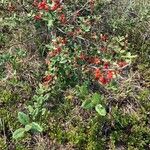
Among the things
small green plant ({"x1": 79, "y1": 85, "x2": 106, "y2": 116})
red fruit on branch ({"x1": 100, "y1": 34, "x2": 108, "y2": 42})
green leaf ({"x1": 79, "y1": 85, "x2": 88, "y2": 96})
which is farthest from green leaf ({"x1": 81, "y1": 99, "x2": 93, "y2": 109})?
red fruit on branch ({"x1": 100, "y1": 34, "x2": 108, "y2": 42})

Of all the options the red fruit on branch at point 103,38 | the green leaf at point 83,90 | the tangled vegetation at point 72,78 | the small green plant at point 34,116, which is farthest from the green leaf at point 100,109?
the red fruit on branch at point 103,38

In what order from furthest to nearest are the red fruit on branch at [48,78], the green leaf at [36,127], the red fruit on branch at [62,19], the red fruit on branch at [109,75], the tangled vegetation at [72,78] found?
the red fruit on branch at [62,19] → the red fruit on branch at [48,78] → the tangled vegetation at [72,78] → the red fruit on branch at [109,75] → the green leaf at [36,127]

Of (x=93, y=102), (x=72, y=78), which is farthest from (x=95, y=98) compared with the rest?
(x=72, y=78)

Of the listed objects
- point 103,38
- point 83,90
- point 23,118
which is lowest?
point 23,118

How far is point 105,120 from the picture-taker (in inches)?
156

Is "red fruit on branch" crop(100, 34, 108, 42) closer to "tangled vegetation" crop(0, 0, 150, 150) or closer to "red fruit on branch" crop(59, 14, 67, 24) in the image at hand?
"tangled vegetation" crop(0, 0, 150, 150)

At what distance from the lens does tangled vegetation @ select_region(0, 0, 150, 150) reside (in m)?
3.83

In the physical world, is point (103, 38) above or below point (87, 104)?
above

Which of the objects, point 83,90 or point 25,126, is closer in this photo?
point 25,126

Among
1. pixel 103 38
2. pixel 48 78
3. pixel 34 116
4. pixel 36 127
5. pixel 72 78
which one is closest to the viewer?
pixel 36 127

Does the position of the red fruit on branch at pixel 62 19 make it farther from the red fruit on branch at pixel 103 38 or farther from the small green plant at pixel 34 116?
the small green plant at pixel 34 116

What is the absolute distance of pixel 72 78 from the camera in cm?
408

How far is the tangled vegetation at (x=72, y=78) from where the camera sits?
12.6 feet

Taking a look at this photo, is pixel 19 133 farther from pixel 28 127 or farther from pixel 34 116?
pixel 34 116
